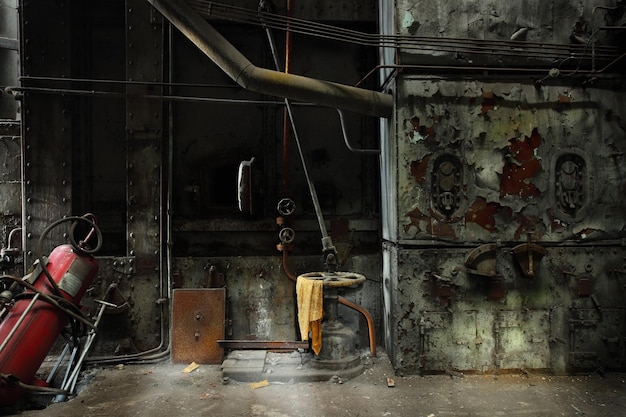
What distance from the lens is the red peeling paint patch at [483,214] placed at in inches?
175

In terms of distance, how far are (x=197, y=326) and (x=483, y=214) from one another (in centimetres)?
357

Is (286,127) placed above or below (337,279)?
above

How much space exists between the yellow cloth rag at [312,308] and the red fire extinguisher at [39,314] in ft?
7.68

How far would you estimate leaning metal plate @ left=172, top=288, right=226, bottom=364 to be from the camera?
189 inches

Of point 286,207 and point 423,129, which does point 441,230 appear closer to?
point 423,129

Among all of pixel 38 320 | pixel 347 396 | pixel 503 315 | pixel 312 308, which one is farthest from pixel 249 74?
pixel 503 315

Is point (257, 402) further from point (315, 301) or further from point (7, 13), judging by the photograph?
point (7, 13)

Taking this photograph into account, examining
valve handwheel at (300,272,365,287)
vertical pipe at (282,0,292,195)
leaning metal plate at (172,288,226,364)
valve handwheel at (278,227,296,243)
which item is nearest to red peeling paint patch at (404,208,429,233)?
valve handwheel at (300,272,365,287)

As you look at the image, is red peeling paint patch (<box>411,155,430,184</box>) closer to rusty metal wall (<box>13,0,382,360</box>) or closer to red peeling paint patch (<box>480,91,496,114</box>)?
red peeling paint patch (<box>480,91,496,114</box>)

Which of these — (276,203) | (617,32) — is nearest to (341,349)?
(276,203)

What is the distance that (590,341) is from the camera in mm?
4461

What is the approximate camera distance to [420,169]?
4.44m

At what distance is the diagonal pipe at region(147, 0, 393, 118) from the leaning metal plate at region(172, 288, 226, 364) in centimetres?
254

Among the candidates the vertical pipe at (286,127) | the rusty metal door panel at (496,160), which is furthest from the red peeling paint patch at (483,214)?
the vertical pipe at (286,127)
